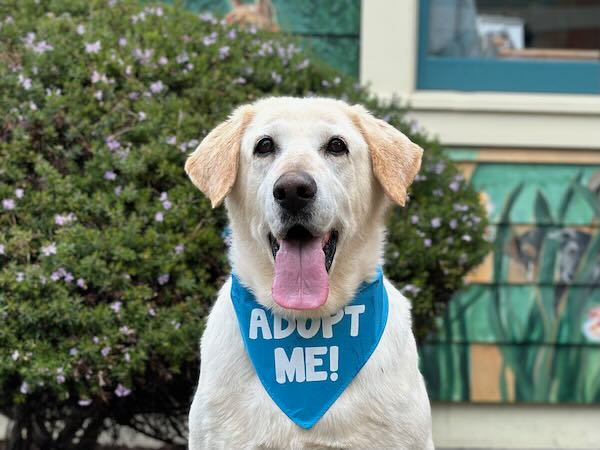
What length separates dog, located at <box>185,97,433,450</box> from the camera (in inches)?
120

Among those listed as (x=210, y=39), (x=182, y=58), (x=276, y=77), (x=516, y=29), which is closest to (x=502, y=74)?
(x=516, y=29)

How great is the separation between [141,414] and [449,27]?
3.15 metres

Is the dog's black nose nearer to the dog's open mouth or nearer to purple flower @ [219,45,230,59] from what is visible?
the dog's open mouth

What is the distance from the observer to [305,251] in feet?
10.1

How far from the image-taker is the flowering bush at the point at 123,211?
12.6 feet

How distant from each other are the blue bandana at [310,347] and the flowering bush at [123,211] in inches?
29.1

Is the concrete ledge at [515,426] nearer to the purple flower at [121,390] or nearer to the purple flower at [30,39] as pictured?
the purple flower at [121,390]

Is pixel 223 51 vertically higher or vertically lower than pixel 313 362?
higher

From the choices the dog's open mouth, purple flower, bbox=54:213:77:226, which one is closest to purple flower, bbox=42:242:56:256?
purple flower, bbox=54:213:77:226

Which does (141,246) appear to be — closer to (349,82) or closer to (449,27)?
(349,82)

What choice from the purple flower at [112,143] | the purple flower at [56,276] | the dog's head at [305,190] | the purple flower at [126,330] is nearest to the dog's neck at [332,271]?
the dog's head at [305,190]

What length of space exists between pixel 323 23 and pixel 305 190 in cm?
359

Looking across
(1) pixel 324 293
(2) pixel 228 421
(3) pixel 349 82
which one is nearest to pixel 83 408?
(2) pixel 228 421

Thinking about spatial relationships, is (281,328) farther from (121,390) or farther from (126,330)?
(121,390)
